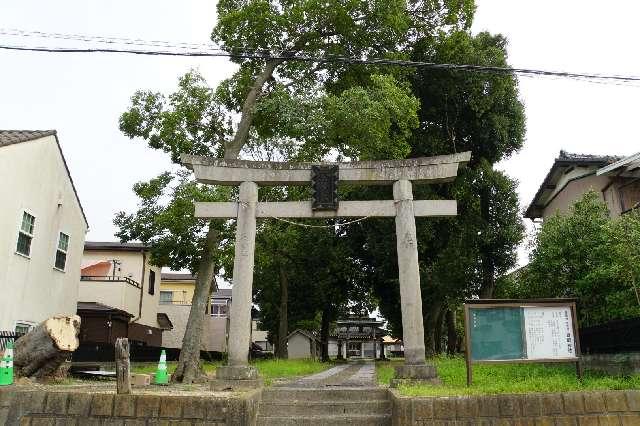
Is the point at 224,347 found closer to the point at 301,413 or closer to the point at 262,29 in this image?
the point at 262,29

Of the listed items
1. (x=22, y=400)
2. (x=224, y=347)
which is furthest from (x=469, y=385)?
(x=224, y=347)

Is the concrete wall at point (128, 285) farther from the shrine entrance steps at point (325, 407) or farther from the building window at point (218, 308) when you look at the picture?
the shrine entrance steps at point (325, 407)

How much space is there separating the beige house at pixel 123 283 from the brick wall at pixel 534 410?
20.1m

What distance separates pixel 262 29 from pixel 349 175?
294 inches

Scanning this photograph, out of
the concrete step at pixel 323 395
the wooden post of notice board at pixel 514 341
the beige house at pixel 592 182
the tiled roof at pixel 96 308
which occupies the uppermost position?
the beige house at pixel 592 182

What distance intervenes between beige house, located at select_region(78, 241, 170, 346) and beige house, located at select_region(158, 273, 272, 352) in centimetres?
427

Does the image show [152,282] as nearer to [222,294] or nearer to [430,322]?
[222,294]

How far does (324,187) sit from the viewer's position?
11.5m

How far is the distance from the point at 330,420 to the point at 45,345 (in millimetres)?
5998

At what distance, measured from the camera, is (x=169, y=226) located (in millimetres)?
14422

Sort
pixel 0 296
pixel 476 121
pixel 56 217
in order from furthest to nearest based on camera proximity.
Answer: pixel 476 121
pixel 56 217
pixel 0 296

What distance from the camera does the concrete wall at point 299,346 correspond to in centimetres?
4422

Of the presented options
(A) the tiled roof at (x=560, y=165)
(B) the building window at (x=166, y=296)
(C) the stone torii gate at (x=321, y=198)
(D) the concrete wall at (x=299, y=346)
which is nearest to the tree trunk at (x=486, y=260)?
(A) the tiled roof at (x=560, y=165)

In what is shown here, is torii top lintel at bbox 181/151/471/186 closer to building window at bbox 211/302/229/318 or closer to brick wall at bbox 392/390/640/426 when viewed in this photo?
brick wall at bbox 392/390/640/426
